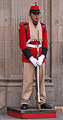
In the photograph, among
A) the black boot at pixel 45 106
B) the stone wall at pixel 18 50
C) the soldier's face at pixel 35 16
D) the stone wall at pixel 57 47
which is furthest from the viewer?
the stone wall at pixel 57 47

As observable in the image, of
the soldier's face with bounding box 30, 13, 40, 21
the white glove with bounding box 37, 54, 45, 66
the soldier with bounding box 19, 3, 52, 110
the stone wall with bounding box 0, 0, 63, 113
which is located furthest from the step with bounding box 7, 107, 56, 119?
the soldier's face with bounding box 30, 13, 40, 21

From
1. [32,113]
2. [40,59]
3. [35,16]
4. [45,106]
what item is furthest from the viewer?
[45,106]

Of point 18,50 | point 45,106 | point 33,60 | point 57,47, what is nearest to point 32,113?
point 45,106

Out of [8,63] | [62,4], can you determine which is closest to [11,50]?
[8,63]

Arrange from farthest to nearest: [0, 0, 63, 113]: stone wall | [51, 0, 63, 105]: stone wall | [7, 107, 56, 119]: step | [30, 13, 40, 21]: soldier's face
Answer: [51, 0, 63, 105]: stone wall → [0, 0, 63, 113]: stone wall → [30, 13, 40, 21]: soldier's face → [7, 107, 56, 119]: step

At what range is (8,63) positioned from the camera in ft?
31.4

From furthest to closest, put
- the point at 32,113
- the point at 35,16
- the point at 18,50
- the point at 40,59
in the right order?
1. the point at 18,50
2. the point at 35,16
3. the point at 40,59
4. the point at 32,113

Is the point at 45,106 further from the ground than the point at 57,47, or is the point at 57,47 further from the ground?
the point at 57,47

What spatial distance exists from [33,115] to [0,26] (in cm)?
281

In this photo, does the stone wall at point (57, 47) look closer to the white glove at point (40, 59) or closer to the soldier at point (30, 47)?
the soldier at point (30, 47)

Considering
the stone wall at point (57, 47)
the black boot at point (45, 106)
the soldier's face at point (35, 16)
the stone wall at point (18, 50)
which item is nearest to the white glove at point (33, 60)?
the soldier's face at point (35, 16)

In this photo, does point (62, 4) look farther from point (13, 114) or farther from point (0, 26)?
point (13, 114)

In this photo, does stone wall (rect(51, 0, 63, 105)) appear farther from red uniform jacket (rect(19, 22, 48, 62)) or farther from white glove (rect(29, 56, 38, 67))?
white glove (rect(29, 56, 38, 67))

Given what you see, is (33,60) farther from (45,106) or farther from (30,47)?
(45,106)
